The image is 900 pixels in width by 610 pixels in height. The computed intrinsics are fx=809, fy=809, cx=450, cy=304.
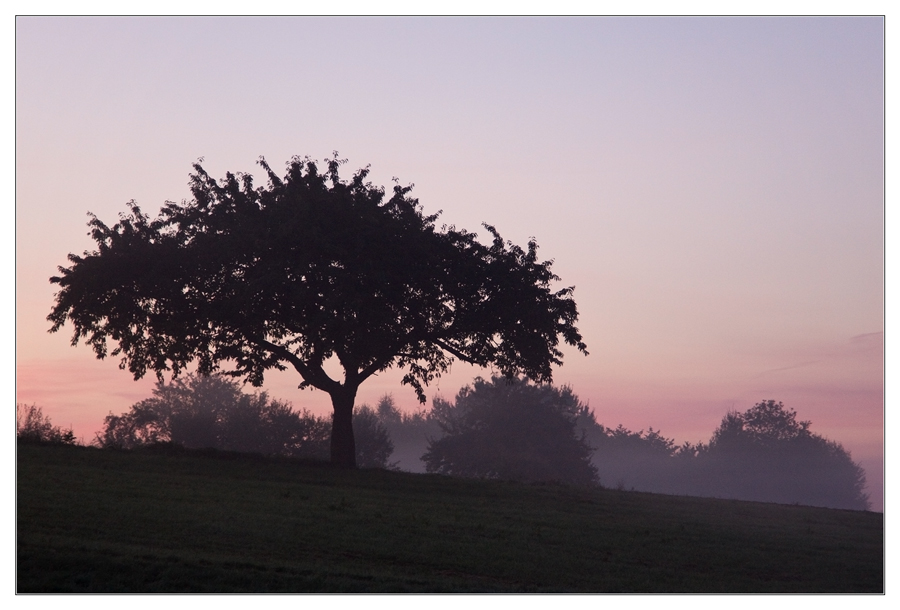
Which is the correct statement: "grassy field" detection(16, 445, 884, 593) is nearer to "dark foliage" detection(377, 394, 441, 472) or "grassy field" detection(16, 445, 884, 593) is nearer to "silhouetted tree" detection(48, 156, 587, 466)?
"silhouetted tree" detection(48, 156, 587, 466)

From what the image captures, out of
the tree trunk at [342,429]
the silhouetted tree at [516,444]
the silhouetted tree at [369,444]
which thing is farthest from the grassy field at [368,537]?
the silhouetted tree at [369,444]

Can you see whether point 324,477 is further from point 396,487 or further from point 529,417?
point 529,417

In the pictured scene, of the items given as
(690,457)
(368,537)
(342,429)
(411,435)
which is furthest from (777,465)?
(368,537)

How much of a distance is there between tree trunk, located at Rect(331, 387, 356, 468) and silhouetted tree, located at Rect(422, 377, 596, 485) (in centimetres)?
5993

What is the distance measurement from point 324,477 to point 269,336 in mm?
8297

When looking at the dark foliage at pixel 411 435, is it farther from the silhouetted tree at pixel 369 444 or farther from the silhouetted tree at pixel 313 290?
the silhouetted tree at pixel 313 290

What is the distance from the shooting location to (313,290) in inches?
1449

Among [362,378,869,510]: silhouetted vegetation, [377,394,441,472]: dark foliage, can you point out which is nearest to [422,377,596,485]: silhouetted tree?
[362,378,869,510]: silhouetted vegetation

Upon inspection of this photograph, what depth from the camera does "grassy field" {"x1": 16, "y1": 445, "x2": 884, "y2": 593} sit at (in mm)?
17531

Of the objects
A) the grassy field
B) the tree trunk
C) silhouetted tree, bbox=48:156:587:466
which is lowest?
the grassy field

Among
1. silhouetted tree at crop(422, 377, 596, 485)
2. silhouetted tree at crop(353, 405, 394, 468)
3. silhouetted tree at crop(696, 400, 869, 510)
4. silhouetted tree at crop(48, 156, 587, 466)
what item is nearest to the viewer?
silhouetted tree at crop(48, 156, 587, 466)

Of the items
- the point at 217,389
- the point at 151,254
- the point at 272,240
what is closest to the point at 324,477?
the point at 272,240

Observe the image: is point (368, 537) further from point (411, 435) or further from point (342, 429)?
point (411, 435)

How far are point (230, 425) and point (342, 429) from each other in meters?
68.3
